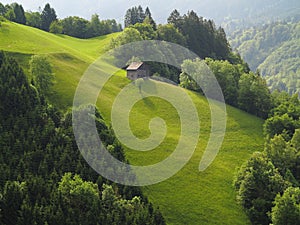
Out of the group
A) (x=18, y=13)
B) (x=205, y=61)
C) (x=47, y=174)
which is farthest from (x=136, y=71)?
(x=18, y=13)

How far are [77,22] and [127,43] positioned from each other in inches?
2707

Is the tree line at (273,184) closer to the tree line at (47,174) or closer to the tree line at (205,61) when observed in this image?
the tree line at (47,174)

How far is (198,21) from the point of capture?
17800 centimetres

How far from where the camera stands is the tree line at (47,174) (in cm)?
4138

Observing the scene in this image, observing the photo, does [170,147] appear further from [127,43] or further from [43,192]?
[127,43]

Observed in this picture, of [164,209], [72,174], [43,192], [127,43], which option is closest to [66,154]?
[72,174]

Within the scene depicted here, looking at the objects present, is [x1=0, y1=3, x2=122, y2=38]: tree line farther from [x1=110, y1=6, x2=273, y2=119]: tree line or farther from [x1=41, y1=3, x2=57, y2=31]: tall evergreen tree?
[x1=110, y1=6, x2=273, y2=119]: tree line

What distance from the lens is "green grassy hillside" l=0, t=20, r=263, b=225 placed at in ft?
195

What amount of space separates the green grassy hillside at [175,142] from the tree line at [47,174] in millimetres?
8206

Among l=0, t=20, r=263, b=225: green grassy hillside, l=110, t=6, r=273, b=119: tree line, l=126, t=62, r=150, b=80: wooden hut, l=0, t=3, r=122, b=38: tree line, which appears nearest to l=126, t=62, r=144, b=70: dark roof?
l=126, t=62, r=150, b=80: wooden hut

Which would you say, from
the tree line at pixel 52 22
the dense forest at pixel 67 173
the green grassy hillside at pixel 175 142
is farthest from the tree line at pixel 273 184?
the tree line at pixel 52 22

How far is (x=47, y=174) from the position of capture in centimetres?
4919

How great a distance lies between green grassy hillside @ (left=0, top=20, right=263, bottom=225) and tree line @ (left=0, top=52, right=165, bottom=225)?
8206 millimetres

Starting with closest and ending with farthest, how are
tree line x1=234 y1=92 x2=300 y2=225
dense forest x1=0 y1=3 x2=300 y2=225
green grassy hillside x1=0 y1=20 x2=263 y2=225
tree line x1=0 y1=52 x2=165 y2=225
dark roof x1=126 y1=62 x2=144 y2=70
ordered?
tree line x1=0 y1=52 x2=165 y2=225 → dense forest x1=0 y1=3 x2=300 y2=225 → tree line x1=234 y1=92 x2=300 y2=225 → green grassy hillside x1=0 y1=20 x2=263 y2=225 → dark roof x1=126 y1=62 x2=144 y2=70
